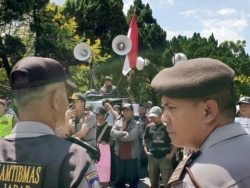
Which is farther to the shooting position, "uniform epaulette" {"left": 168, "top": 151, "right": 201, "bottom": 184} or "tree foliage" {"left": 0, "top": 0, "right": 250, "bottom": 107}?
"tree foliage" {"left": 0, "top": 0, "right": 250, "bottom": 107}

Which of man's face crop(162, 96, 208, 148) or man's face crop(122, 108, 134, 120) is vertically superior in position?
man's face crop(162, 96, 208, 148)

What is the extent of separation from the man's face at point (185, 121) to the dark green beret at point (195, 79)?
36 millimetres

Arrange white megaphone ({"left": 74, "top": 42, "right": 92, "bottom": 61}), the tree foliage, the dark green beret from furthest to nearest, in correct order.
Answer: the tree foliage, white megaphone ({"left": 74, "top": 42, "right": 92, "bottom": 61}), the dark green beret

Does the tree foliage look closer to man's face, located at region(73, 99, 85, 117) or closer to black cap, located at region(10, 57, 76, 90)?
man's face, located at region(73, 99, 85, 117)

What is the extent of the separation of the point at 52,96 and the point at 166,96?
516 millimetres

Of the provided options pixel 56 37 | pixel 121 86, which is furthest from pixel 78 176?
pixel 121 86

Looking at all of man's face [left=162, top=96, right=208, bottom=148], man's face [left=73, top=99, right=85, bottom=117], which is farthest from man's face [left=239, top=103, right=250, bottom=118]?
man's face [left=162, top=96, right=208, bottom=148]

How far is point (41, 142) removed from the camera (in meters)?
1.81

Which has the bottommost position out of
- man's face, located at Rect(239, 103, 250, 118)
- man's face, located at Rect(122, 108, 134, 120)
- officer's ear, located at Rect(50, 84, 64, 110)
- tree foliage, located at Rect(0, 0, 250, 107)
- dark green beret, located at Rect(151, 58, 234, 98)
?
man's face, located at Rect(122, 108, 134, 120)

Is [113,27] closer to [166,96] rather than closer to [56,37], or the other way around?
[56,37]

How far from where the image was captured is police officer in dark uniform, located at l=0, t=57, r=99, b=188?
5.56ft

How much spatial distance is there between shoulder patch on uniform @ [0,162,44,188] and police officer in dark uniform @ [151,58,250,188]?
→ 1.73ft

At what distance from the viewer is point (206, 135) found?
1620 millimetres

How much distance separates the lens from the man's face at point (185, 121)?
162 cm
